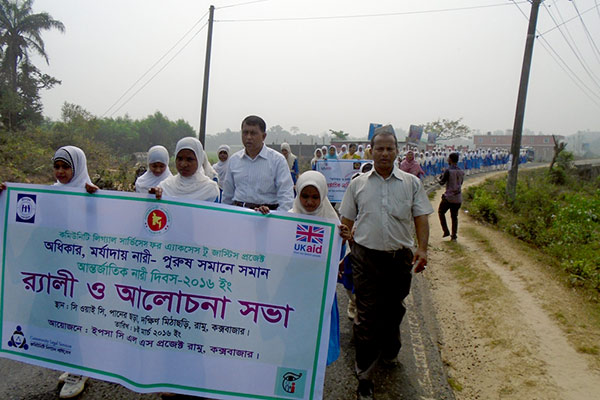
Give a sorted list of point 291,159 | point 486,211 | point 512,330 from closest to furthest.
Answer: point 512,330 → point 291,159 → point 486,211

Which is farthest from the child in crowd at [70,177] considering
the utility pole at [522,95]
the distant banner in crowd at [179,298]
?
the utility pole at [522,95]

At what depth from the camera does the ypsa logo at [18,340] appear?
2590 mm

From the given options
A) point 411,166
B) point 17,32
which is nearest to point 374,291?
point 411,166

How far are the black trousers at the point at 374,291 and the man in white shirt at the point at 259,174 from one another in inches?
35.0

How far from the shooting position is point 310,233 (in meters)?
2.45

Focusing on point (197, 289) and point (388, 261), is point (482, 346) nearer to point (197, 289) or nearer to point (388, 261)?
point (388, 261)

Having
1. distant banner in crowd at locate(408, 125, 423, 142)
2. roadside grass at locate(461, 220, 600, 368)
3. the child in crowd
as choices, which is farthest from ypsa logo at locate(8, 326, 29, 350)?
distant banner in crowd at locate(408, 125, 423, 142)

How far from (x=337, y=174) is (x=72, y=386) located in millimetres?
7180

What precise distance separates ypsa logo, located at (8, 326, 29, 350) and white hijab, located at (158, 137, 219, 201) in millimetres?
1271

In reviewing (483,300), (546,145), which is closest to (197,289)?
(483,300)

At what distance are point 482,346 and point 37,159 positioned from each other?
16.2 meters

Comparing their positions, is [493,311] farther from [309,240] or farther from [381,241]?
[309,240]

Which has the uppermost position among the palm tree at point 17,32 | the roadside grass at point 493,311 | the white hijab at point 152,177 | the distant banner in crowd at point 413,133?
the palm tree at point 17,32

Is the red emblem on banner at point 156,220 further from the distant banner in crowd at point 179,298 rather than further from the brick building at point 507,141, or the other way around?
the brick building at point 507,141
